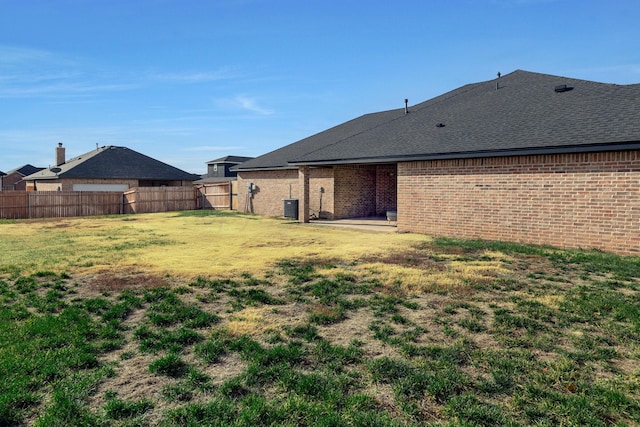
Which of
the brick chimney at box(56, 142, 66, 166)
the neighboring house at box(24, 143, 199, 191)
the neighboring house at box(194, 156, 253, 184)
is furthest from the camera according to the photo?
the neighboring house at box(194, 156, 253, 184)

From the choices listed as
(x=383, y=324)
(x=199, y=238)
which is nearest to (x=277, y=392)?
(x=383, y=324)

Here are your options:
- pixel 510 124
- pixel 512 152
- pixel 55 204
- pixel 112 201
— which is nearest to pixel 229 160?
pixel 112 201

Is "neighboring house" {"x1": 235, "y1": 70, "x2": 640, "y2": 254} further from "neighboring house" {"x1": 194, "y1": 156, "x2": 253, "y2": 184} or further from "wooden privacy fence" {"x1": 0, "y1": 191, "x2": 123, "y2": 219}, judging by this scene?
"neighboring house" {"x1": 194, "y1": 156, "x2": 253, "y2": 184}

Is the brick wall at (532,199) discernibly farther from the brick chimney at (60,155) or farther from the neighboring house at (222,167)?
the neighboring house at (222,167)

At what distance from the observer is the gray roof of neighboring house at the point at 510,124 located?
1034 cm

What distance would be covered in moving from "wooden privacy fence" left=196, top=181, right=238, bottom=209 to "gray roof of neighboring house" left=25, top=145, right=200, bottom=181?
603 centimetres

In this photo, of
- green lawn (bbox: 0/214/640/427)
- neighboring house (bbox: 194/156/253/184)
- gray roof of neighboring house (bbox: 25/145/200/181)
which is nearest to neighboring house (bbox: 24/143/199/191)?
gray roof of neighboring house (bbox: 25/145/200/181)

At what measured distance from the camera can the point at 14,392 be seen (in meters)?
3.30

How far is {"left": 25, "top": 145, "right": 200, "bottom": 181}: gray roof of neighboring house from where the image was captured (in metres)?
30.3

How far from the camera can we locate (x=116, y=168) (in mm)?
31859

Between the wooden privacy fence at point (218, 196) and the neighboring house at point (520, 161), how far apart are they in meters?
10.4

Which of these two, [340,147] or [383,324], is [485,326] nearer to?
[383,324]

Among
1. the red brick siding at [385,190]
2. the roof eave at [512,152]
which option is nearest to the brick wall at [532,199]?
the roof eave at [512,152]

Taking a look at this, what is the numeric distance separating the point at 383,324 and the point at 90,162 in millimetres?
33086
